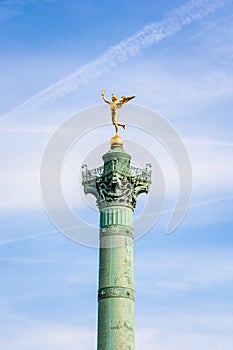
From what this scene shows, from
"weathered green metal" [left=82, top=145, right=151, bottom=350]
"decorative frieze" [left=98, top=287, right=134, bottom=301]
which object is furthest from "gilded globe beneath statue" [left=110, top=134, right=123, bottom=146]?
"decorative frieze" [left=98, top=287, right=134, bottom=301]

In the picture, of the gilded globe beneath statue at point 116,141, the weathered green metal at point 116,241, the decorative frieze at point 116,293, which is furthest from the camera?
the gilded globe beneath statue at point 116,141

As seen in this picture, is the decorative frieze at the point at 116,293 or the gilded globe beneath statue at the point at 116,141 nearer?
the decorative frieze at the point at 116,293

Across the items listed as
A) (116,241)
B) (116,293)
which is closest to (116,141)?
A: (116,241)

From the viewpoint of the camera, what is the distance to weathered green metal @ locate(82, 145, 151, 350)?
4559 cm

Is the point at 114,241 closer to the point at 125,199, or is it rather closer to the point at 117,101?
the point at 125,199

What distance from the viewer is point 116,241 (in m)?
48.4

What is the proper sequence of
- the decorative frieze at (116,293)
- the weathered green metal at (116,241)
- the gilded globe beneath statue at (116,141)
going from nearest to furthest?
the weathered green metal at (116,241)
the decorative frieze at (116,293)
the gilded globe beneath statue at (116,141)

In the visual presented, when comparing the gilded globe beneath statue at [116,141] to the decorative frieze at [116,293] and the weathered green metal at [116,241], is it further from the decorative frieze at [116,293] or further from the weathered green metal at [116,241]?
the decorative frieze at [116,293]

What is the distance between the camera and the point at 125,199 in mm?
50219

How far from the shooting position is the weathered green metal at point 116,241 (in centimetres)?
4559

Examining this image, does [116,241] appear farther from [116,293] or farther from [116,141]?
[116,141]

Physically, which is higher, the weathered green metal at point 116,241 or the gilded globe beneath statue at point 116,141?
the gilded globe beneath statue at point 116,141

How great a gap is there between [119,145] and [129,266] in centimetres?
1078

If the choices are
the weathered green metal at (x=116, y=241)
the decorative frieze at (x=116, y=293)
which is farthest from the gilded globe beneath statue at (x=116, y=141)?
the decorative frieze at (x=116, y=293)
